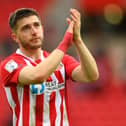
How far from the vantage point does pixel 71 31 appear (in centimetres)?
562

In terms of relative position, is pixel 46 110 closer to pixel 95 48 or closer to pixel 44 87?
pixel 44 87

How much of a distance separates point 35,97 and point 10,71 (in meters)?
0.29

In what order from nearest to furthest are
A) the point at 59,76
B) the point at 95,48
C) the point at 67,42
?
the point at 67,42 < the point at 59,76 < the point at 95,48

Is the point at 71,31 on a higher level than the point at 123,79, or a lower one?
higher

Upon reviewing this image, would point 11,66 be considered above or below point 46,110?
above

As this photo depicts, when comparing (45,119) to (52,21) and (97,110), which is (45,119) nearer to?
(97,110)

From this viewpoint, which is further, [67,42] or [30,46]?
[30,46]

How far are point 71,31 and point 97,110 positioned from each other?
9265mm

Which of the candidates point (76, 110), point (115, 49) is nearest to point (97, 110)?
point (76, 110)

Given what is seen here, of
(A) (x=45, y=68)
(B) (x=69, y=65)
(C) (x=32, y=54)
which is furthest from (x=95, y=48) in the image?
(A) (x=45, y=68)

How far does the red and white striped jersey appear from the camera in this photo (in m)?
5.85

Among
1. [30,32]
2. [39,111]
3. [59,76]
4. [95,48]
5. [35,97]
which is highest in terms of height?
[30,32]

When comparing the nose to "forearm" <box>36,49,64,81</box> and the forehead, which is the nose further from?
"forearm" <box>36,49,64,81</box>

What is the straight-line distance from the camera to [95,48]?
51.4 ft
